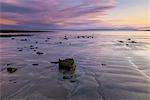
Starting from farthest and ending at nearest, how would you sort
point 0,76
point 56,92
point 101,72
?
point 101,72, point 0,76, point 56,92

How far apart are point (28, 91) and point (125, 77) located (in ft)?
17.7

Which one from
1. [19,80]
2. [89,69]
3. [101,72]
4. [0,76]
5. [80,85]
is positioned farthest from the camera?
[89,69]

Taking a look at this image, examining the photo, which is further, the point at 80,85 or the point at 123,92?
the point at 80,85

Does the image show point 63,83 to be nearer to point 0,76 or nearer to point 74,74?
point 74,74

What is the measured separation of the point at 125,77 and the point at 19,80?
Result: 18.4 ft

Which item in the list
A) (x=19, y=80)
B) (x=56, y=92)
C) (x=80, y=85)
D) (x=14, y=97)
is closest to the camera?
A: (x=14, y=97)

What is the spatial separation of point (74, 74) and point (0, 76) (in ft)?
13.2

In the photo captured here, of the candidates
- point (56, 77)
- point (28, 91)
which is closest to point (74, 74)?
point (56, 77)

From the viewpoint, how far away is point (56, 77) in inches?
458

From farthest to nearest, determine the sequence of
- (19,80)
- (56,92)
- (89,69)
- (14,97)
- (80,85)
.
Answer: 1. (89,69)
2. (19,80)
3. (80,85)
4. (56,92)
5. (14,97)

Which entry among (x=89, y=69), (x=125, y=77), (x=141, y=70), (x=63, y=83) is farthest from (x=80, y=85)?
(x=141, y=70)

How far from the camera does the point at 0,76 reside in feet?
38.7

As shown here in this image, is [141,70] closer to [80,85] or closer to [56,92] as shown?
[80,85]

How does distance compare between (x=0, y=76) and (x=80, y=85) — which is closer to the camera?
(x=80, y=85)
